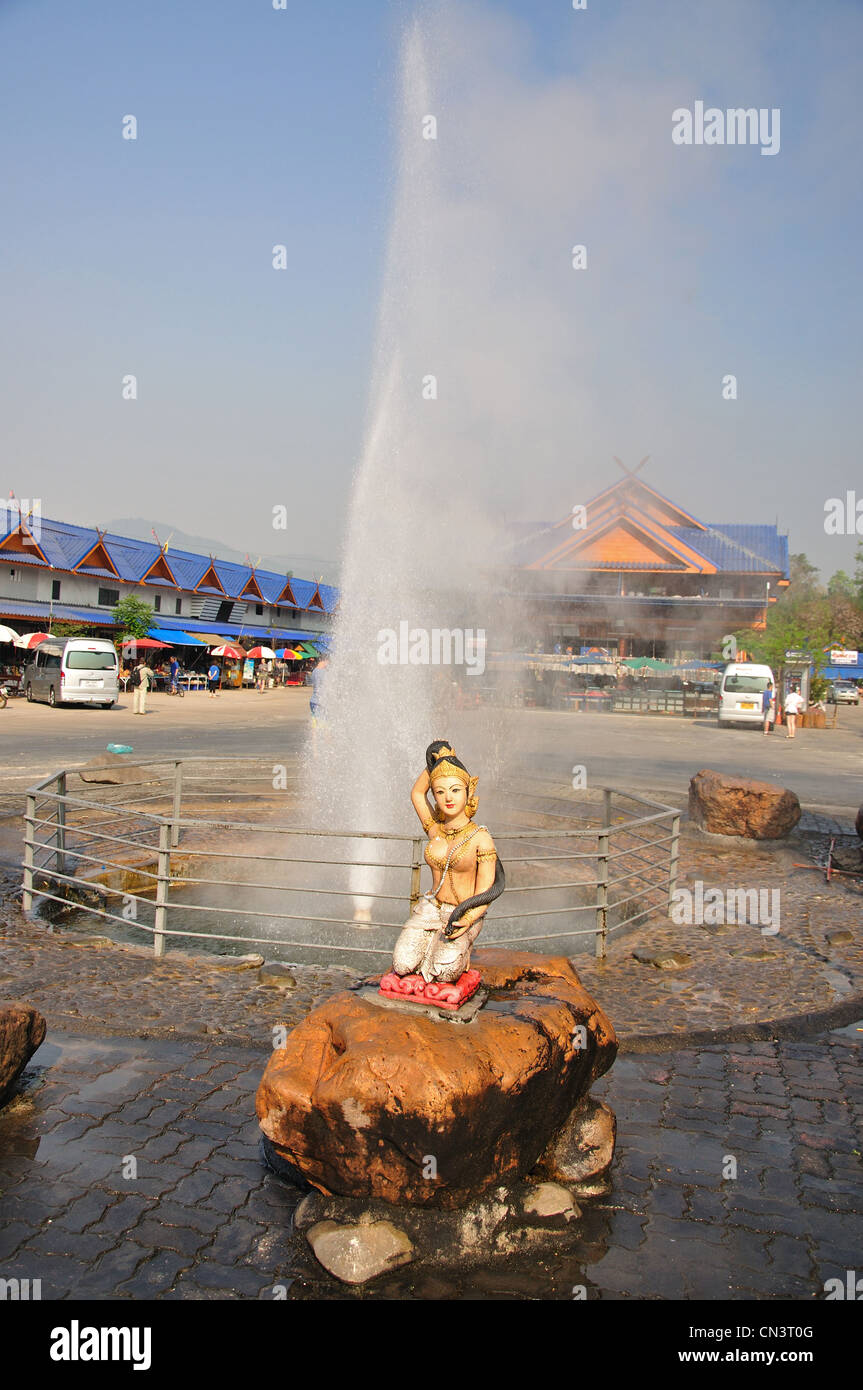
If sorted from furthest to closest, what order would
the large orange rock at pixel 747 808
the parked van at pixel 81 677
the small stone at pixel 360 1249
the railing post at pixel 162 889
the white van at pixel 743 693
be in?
the white van at pixel 743 693, the parked van at pixel 81 677, the large orange rock at pixel 747 808, the railing post at pixel 162 889, the small stone at pixel 360 1249

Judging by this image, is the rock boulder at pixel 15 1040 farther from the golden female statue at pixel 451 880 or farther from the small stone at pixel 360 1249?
the golden female statue at pixel 451 880

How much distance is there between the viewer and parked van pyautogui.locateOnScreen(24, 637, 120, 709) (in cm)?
3105

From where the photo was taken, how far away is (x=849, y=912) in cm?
985

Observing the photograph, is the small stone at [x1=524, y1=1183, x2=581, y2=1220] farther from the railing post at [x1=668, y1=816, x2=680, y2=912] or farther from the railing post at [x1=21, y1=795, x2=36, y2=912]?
the railing post at [x1=21, y1=795, x2=36, y2=912]

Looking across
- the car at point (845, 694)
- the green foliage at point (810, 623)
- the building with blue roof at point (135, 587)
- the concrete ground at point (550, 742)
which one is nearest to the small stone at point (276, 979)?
the concrete ground at point (550, 742)

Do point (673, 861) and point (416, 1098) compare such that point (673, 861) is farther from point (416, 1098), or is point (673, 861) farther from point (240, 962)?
point (416, 1098)

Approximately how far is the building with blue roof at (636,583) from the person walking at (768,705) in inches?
603

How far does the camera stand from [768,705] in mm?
32250

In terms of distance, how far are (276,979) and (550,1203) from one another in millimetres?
3475

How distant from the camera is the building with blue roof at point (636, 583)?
49.7 meters

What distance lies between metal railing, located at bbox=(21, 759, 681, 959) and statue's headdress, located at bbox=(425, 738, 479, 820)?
7.79 feet
